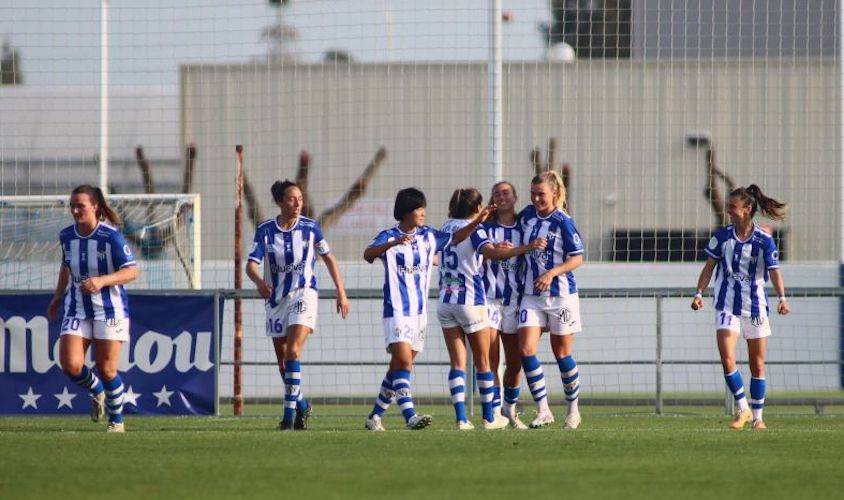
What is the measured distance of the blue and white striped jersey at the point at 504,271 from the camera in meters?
11.5

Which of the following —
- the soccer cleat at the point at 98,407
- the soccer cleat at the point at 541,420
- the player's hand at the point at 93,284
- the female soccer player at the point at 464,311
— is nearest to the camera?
the player's hand at the point at 93,284

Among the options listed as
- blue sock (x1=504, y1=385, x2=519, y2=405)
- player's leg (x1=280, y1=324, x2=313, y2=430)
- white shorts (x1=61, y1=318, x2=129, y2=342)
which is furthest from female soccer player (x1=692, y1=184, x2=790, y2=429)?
white shorts (x1=61, y1=318, x2=129, y2=342)

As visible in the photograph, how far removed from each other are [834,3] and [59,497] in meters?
14.1

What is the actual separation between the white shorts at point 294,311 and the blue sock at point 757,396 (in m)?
4.00

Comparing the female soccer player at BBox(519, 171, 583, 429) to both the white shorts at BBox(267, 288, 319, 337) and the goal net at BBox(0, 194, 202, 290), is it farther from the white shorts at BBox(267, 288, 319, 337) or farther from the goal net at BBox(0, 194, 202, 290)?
the goal net at BBox(0, 194, 202, 290)

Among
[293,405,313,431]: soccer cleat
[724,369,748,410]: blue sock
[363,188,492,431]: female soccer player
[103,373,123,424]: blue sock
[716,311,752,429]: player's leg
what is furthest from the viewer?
[724,369,748,410]: blue sock

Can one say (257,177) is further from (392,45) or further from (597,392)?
(597,392)

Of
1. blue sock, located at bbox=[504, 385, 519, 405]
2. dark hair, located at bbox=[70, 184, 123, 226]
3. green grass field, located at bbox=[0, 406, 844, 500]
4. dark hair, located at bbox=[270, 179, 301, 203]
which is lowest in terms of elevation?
green grass field, located at bbox=[0, 406, 844, 500]

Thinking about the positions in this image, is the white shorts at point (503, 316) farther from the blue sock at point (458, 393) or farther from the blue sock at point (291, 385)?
the blue sock at point (291, 385)

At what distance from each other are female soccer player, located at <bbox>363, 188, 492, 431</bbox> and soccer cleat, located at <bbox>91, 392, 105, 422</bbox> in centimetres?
290

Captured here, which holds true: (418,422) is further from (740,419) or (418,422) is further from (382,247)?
(740,419)

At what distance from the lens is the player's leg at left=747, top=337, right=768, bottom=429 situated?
39.7 feet

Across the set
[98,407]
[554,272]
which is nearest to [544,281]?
[554,272]

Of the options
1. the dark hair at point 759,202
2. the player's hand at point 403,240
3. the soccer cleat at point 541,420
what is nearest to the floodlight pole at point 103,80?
the player's hand at point 403,240
